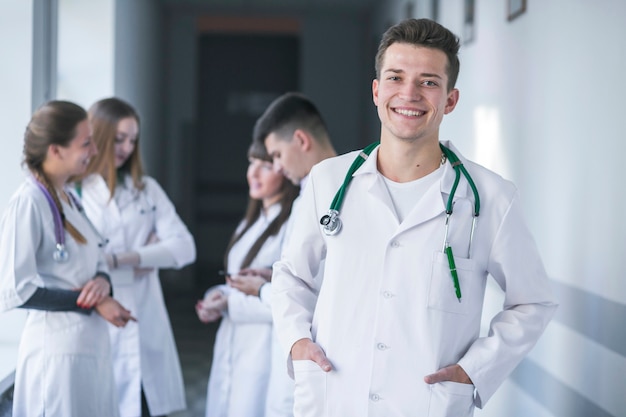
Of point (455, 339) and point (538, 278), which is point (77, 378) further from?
point (538, 278)

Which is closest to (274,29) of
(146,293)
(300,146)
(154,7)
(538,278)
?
(154,7)

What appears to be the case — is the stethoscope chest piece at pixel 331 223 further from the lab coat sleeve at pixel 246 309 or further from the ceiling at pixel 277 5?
the ceiling at pixel 277 5

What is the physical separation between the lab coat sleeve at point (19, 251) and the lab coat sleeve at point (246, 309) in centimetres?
68

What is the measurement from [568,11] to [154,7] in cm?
608

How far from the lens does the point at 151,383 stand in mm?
3445

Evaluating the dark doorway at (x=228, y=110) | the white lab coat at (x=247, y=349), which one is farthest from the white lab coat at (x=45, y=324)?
the dark doorway at (x=228, y=110)

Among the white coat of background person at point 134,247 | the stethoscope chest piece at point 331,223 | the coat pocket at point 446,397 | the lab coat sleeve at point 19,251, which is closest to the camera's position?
the coat pocket at point 446,397

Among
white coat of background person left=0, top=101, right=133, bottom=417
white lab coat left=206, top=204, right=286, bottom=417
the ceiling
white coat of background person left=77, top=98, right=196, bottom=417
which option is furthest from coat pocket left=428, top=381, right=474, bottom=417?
the ceiling

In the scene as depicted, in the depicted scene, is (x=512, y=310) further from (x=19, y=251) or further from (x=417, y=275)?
(x=19, y=251)

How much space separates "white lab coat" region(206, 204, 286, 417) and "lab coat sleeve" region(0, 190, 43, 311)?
2.33ft

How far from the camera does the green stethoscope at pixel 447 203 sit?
1.62m

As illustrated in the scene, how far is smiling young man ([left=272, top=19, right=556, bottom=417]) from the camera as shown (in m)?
1.62

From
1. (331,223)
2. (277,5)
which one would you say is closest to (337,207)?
(331,223)

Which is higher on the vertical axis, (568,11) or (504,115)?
(568,11)
